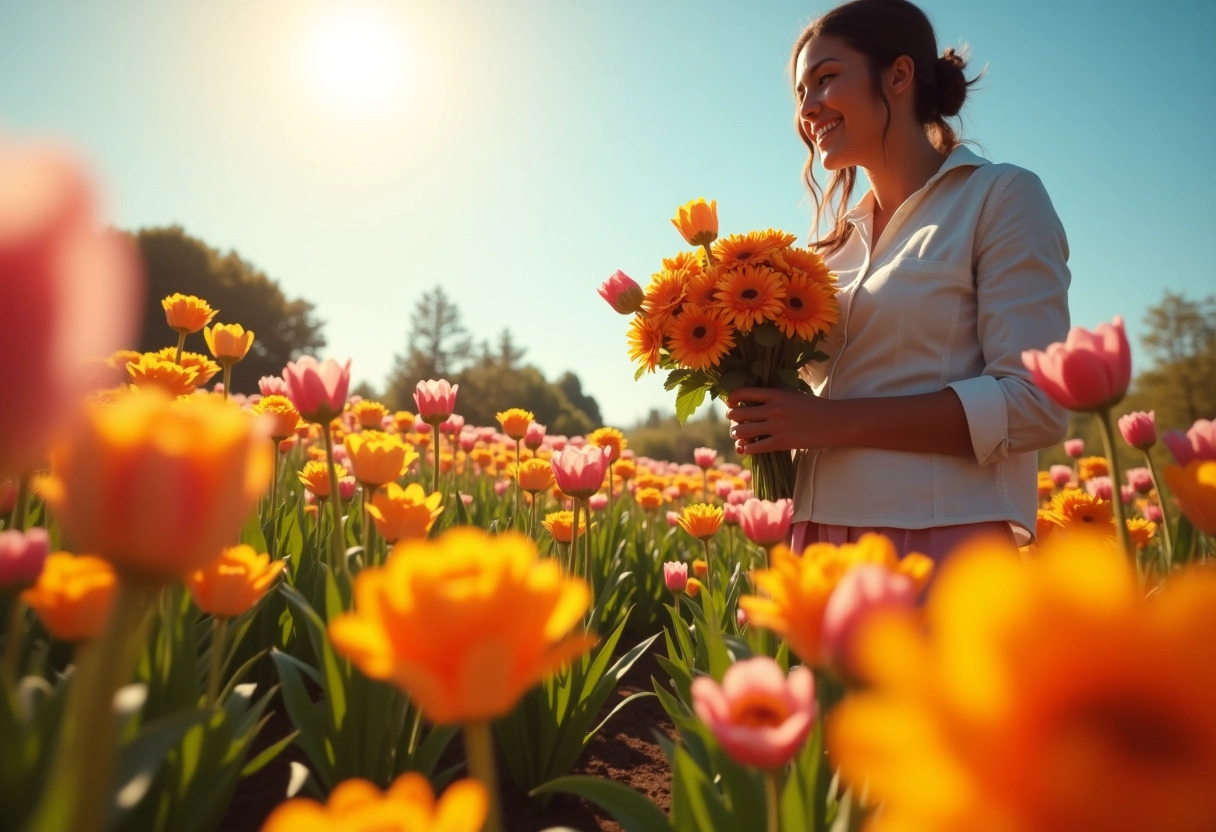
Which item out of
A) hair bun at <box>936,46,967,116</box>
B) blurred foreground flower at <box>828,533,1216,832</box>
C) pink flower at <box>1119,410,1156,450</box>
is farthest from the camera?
hair bun at <box>936,46,967,116</box>

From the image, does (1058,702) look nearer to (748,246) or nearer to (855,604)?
(855,604)

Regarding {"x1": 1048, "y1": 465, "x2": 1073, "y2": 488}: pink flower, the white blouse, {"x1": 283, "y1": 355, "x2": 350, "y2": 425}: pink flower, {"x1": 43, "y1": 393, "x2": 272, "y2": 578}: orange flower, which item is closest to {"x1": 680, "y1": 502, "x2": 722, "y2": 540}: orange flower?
the white blouse

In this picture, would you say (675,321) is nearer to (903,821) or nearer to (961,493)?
(961,493)

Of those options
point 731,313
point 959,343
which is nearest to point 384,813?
point 731,313

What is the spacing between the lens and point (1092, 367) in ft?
2.88

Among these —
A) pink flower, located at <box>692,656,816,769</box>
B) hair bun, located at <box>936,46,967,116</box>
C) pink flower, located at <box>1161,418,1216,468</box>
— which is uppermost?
hair bun, located at <box>936,46,967,116</box>

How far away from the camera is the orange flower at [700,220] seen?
229 cm

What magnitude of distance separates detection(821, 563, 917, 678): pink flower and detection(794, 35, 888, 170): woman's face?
2281mm

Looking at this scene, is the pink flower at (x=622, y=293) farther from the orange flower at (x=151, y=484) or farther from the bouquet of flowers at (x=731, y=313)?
the orange flower at (x=151, y=484)

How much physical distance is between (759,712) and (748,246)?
5.60 feet

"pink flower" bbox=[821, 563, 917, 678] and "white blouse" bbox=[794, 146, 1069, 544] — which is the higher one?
"white blouse" bbox=[794, 146, 1069, 544]

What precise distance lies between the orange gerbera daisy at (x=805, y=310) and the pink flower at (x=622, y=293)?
1.43 ft

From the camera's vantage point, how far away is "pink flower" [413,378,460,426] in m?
2.32

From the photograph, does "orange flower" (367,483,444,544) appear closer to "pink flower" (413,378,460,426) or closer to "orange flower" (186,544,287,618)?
Result: "orange flower" (186,544,287,618)
